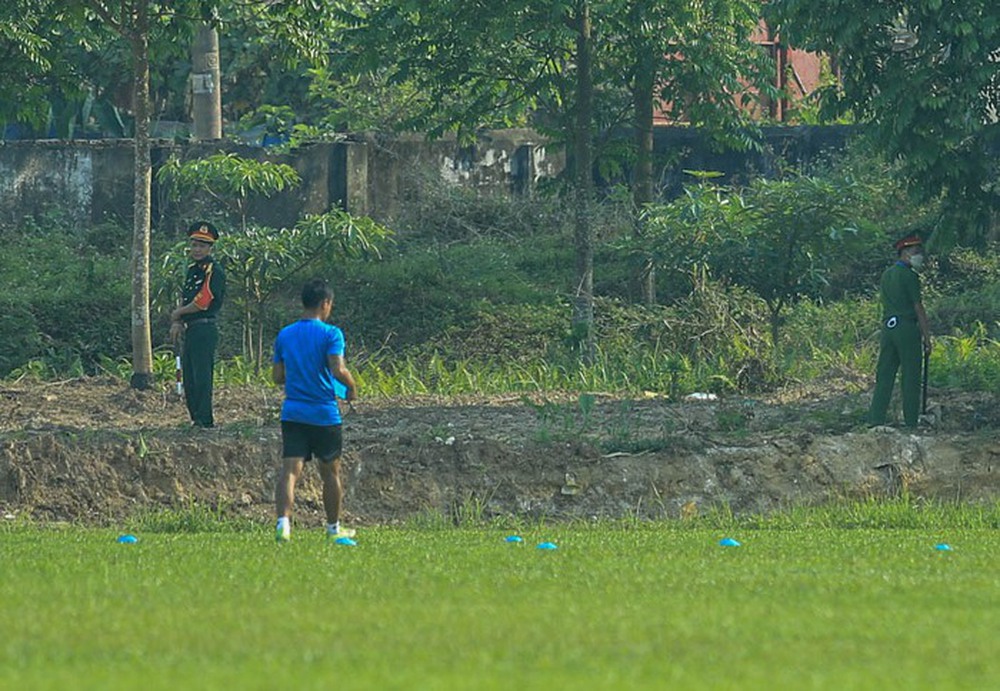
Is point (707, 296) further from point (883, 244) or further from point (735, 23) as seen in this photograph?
point (883, 244)

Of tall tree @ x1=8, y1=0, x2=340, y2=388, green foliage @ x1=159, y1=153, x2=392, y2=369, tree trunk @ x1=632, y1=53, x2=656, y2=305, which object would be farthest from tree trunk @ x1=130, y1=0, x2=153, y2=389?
tree trunk @ x1=632, y1=53, x2=656, y2=305

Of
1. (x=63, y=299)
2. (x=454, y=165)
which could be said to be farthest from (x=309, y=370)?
(x=454, y=165)

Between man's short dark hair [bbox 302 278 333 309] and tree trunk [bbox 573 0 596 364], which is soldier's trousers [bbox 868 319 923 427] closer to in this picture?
tree trunk [bbox 573 0 596 364]

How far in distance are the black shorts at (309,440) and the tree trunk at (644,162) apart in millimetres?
11395

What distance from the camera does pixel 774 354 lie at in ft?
73.0

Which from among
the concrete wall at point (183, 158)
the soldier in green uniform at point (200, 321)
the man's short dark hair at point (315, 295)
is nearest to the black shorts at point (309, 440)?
the man's short dark hair at point (315, 295)

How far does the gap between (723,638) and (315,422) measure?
4.94 metres

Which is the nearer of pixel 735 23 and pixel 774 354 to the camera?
pixel 774 354

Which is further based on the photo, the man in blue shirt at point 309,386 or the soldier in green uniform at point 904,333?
the soldier in green uniform at point 904,333

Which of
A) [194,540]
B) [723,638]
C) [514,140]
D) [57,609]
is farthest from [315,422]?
[514,140]

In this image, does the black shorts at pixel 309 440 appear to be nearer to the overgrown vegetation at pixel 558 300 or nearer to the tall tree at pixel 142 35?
the tall tree at pixel 142 35

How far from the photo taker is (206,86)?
101 feet

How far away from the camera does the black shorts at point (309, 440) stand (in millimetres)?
13070

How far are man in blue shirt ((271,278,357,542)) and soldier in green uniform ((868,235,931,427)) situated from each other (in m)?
6.98
